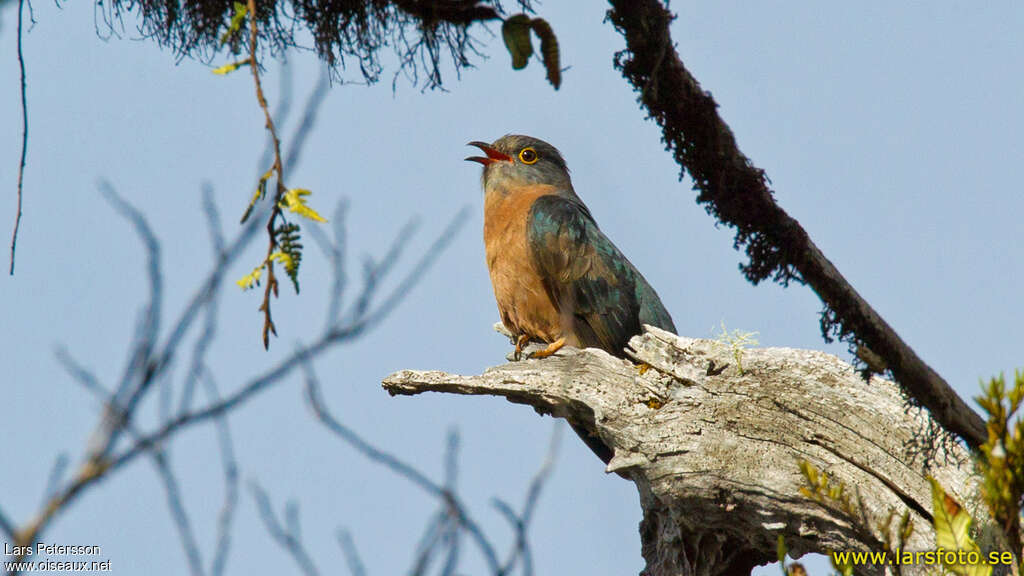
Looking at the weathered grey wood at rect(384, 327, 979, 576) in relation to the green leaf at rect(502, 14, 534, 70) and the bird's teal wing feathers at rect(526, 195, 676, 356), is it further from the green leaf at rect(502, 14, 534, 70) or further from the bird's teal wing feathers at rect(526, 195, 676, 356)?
the green leaf at rect(502, 14, 534, 70)

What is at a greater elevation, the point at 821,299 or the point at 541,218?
the point at 541,218

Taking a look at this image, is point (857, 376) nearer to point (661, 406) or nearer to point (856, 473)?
point (856, 473)

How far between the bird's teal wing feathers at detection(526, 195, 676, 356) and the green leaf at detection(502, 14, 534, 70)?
13.4 ft

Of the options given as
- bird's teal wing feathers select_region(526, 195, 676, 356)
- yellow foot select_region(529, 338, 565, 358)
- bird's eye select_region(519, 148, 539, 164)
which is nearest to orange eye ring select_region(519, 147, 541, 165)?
bird's eye select_region(519, 148, 539, 164)

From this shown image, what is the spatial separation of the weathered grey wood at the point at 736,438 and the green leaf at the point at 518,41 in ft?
8.94

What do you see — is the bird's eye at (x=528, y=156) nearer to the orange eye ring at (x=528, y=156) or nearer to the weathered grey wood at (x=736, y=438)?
the orange eye ring at (x=528, y=156)

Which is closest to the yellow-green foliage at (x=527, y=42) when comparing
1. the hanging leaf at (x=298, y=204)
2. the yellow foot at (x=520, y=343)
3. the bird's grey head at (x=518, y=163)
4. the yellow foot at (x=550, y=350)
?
the hanging leaf at (x=298, y=204)

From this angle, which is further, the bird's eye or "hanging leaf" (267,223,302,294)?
the bird's eye

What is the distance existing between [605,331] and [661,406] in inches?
63.4

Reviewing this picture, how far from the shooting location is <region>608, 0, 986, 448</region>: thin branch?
13.5ft

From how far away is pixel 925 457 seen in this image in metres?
4.88

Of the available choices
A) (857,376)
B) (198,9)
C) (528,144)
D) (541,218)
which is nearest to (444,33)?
(198,9)

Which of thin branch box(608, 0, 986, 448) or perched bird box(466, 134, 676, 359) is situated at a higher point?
perched bird box(466, 134, 676, 359)

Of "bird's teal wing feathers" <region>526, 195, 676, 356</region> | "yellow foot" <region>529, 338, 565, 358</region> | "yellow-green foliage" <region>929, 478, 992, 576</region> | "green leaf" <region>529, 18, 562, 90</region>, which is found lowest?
"yellow-green foliage" <region>929, 478, 992, 576</region>
